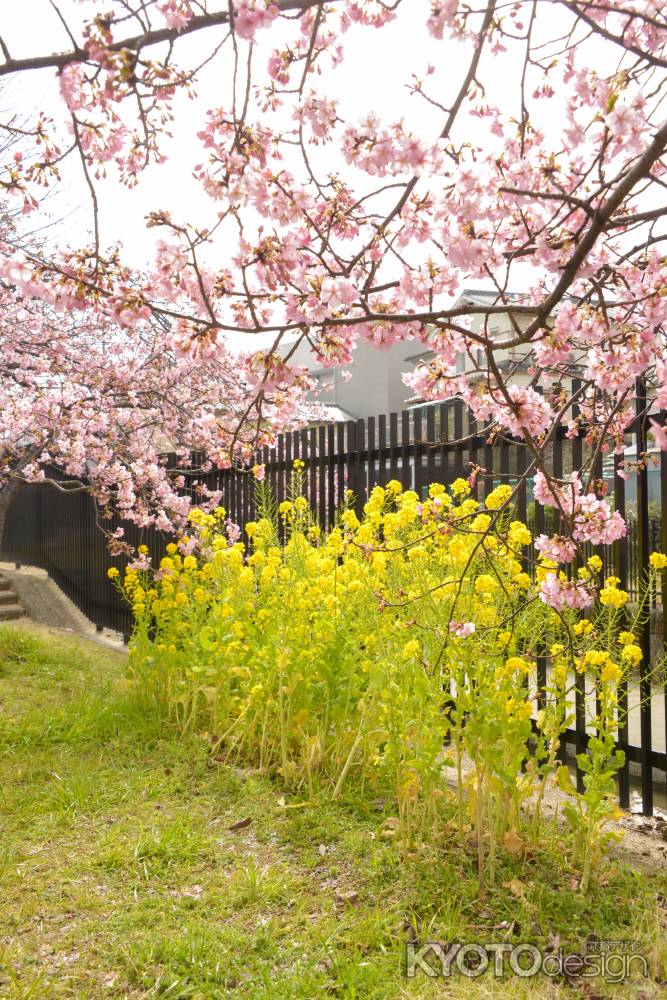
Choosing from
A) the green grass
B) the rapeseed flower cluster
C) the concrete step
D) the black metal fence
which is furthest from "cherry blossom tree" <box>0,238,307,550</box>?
the green grass

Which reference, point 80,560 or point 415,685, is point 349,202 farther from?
point 80,560

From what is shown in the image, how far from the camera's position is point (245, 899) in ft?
9.20

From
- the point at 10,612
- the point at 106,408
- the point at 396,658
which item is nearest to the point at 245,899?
the point at 396,658

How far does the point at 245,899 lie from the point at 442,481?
3.00 meters

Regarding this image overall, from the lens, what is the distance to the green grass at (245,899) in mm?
2367

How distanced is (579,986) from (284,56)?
123 inches

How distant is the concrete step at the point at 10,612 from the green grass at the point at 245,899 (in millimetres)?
7006

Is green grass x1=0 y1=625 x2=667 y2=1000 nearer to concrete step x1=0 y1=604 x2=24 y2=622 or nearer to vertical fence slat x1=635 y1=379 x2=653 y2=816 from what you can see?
vertical fence slat x1=635 y1=379 x2=653 y2=816

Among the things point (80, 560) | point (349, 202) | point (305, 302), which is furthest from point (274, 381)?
point (80, 560)

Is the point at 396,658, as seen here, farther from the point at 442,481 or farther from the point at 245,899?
the point at 442,481

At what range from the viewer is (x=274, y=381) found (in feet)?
7.59

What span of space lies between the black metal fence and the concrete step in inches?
32.7

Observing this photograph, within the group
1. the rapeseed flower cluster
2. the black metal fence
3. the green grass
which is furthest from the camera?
the black metal fence

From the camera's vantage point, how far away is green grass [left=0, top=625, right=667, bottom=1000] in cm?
237
